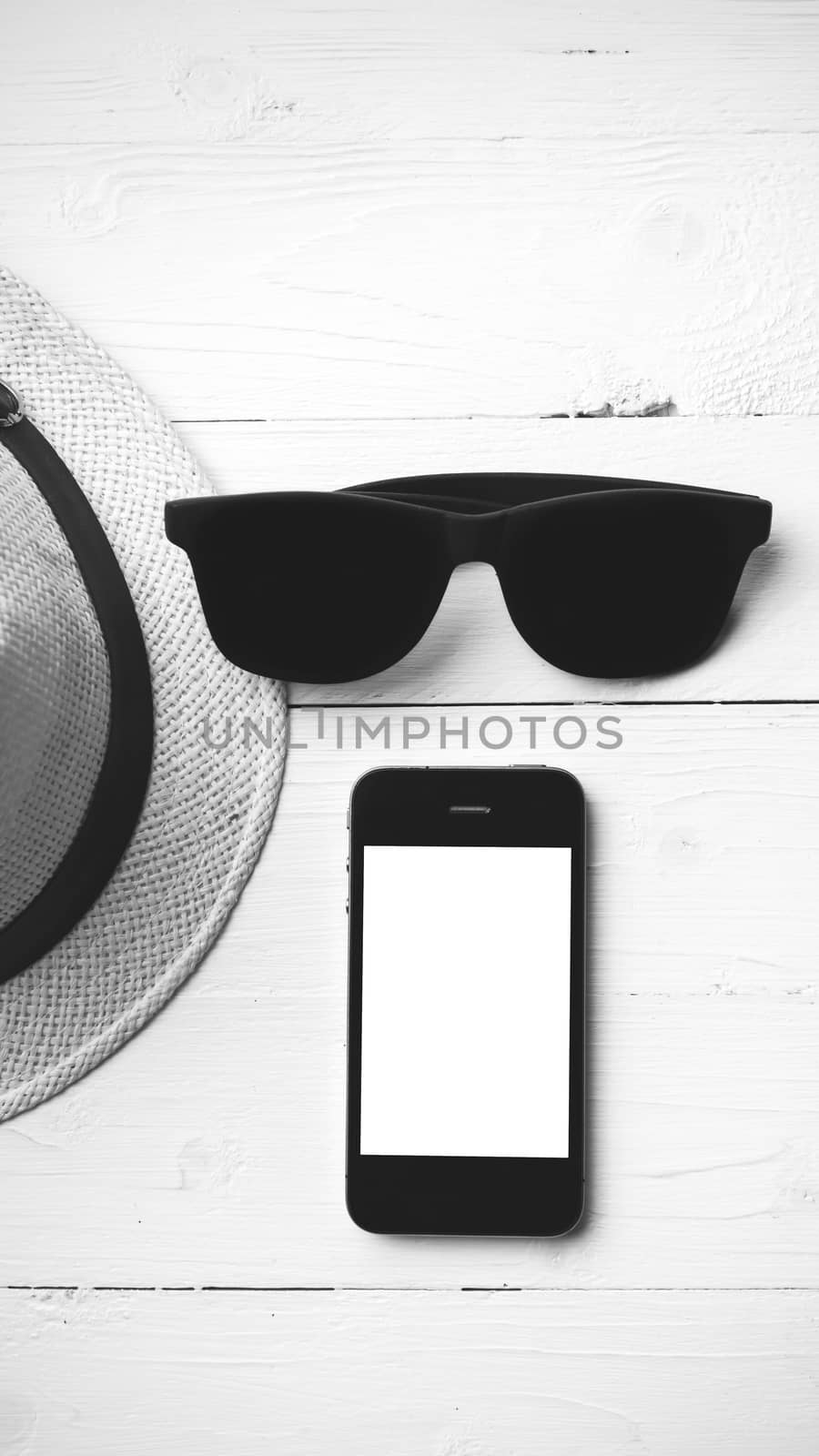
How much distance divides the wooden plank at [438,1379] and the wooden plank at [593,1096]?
0.01m

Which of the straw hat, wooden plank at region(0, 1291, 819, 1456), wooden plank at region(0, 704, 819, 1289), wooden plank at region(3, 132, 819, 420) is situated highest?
wooden plank at region(3, 132, 819, 420)

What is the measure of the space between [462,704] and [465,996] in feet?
0.41

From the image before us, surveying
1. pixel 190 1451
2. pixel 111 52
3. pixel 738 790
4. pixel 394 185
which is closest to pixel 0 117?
pixel 111 52

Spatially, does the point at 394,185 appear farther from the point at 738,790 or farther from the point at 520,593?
the point at 738,790

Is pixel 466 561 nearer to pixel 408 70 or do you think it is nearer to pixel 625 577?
pixel 625 577

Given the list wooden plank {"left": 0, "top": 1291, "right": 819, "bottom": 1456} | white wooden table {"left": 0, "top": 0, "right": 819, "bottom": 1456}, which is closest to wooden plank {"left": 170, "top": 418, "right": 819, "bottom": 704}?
white wooden table {"left": 0, "top": 0, "right": 819, "bottom": 1456}

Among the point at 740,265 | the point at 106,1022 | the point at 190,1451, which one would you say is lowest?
the point at 190,1451

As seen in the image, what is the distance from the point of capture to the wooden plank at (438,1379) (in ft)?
1.43

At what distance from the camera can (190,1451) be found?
437 millimetres

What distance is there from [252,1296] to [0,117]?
532mm

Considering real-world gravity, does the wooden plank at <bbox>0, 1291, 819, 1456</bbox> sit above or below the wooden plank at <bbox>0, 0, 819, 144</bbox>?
below

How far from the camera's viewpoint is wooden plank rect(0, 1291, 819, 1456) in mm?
436

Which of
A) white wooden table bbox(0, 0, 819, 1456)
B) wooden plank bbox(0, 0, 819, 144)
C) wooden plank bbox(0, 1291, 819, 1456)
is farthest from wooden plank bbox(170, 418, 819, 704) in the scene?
wooden plank bbox(0, 1291, 819, 1456)

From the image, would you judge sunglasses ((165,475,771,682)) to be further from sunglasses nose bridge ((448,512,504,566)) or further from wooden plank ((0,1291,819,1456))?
wooden plank ((0,1291,819,1456))
